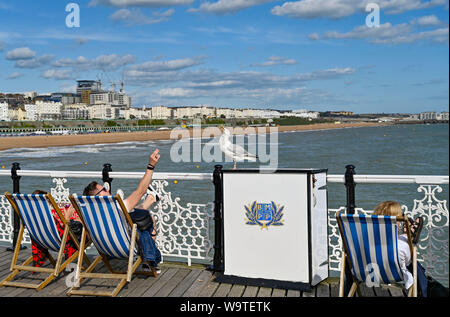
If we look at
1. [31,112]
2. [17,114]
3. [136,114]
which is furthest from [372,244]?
[136,114]

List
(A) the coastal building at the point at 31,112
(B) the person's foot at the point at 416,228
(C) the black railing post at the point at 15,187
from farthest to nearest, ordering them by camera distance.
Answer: (A) the coastal building at the point at 31,112, (C) the black railing post at the point at 15,187, (B) the person's foot at the point at 416,228

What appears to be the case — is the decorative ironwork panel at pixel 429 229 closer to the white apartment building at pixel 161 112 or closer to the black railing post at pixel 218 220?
the black railing post at pixel 218 220

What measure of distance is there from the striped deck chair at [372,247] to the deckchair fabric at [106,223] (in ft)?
5.73

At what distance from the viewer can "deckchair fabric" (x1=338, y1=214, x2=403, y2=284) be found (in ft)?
10.3

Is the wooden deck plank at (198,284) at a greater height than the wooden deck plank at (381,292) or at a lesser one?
lesser

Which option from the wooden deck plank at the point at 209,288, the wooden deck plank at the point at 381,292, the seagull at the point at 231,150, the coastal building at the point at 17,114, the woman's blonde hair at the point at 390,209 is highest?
the coastal building at the point at 17,114

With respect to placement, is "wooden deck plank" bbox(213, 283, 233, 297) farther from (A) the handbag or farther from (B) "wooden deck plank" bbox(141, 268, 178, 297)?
(A) the handbag

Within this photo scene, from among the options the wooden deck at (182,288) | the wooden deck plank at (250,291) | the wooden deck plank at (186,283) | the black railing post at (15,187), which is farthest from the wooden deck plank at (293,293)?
the black railing post at (15,187)

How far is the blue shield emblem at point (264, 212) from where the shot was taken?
13.0ft

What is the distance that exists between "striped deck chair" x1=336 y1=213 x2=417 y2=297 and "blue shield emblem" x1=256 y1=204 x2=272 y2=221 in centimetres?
77

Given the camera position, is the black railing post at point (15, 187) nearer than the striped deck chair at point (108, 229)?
No

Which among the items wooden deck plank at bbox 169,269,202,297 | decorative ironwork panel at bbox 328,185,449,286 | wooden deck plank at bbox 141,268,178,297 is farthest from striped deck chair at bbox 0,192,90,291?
decorative ironwork panel at bbox 328,185,449,286
